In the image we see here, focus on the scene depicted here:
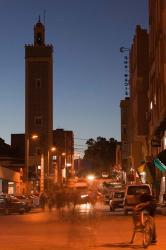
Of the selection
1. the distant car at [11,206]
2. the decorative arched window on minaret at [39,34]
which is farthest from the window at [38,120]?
the distant car at [11,206]

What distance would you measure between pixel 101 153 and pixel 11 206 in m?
127

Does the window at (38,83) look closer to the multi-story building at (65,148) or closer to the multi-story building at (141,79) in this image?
the multi-story building at (65,148)

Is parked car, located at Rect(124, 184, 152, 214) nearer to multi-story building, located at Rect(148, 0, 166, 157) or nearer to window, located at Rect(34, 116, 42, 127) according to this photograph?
multi-story building, located at Rect(148, 0, 166, 157)

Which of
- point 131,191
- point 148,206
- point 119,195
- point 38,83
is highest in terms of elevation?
point 38,83

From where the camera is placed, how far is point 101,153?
180m

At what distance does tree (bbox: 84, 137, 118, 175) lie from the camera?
17812cm

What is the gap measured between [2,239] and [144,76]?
54524mm

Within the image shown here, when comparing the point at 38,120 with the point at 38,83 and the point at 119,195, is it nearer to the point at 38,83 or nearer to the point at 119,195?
the point at 38,83

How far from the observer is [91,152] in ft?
591

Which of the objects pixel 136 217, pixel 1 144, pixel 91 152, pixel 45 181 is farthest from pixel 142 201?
pixel 91 152

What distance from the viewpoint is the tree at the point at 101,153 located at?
584 ft

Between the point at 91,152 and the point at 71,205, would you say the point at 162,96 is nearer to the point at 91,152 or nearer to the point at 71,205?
the point at 71,205

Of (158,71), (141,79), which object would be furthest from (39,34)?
(158,71)

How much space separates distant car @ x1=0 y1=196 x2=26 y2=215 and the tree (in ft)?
404
